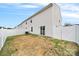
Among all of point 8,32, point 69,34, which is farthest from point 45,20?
point 8,32

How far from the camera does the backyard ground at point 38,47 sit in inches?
85.7

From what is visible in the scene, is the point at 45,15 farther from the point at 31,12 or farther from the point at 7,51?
the point at 7,51

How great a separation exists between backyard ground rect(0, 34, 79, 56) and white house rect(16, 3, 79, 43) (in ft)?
0.17

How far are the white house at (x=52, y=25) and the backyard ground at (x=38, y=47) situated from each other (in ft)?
0.17

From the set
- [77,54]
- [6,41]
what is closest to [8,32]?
[6,41]

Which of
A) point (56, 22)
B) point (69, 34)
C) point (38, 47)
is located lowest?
point (38, 47)

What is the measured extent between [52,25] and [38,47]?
248 mm

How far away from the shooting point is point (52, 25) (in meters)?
2.20

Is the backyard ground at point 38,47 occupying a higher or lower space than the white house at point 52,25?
lower

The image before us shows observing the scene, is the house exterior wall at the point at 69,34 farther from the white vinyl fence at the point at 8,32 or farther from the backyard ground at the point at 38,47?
the white vinyl fence at the point at 8,32

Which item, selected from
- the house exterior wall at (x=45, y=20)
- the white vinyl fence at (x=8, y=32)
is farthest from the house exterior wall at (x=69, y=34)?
the white vinyl fence at (x=8, y=32)

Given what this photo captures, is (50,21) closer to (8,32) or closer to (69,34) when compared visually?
(69,34)

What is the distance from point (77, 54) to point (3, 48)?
706 millimetres

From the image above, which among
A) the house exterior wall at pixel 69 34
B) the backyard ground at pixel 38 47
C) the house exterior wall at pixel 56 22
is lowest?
the backyard ground at pixel 38 47
